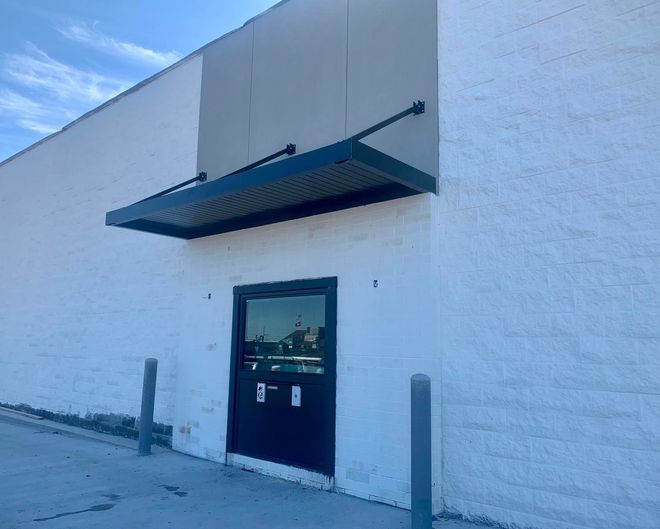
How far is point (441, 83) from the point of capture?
6.37 meters

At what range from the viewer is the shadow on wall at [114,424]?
30.2 ft

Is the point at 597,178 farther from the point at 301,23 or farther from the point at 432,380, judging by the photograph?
the point at 301,23

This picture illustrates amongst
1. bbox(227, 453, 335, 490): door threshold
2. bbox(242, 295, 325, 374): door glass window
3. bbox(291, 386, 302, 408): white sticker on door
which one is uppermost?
bbox(242, 295, 325, 374): door glass window

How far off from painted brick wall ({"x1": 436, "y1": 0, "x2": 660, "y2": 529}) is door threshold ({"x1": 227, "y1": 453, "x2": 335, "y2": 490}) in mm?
1685

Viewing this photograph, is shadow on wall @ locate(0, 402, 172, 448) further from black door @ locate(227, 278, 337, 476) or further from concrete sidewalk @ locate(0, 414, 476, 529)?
black door @ locate(227, 278, 337, 476)

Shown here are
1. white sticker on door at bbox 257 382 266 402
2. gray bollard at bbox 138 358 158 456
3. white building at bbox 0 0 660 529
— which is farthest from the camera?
gray bollard at bbox 138 358 158 456

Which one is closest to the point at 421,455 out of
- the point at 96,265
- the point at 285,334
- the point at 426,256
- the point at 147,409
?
the point at 426,256

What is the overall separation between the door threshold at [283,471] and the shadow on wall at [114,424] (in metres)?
1.74

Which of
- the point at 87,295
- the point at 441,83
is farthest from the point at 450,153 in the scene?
the point at 87,295

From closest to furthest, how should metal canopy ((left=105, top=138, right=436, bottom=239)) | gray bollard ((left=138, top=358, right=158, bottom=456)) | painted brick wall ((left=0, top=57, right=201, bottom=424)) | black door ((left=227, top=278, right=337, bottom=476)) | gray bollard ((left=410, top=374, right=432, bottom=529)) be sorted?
gray bollard ((left=410, top=374, right=432, bottom=529)) < metal canopy ((left=105, top=138, right=436, bottom=239)) < black door ((left=227, top=278, right=337, bottom=476)) < gray bollard ((left=138, top=358, right=158, bottom=456)) < painted brick wall ((left=0, top=57, right=201, bottom=424))

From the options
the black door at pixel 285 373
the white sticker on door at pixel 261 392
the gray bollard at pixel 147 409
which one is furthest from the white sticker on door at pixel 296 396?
the gray bollard at pixel 147 409

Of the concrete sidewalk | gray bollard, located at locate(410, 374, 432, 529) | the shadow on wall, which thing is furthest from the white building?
gray bollard, located at locate(410, 374, 432, 529)

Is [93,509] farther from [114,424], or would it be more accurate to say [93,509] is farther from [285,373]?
[114,424]

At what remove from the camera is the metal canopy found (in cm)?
567
